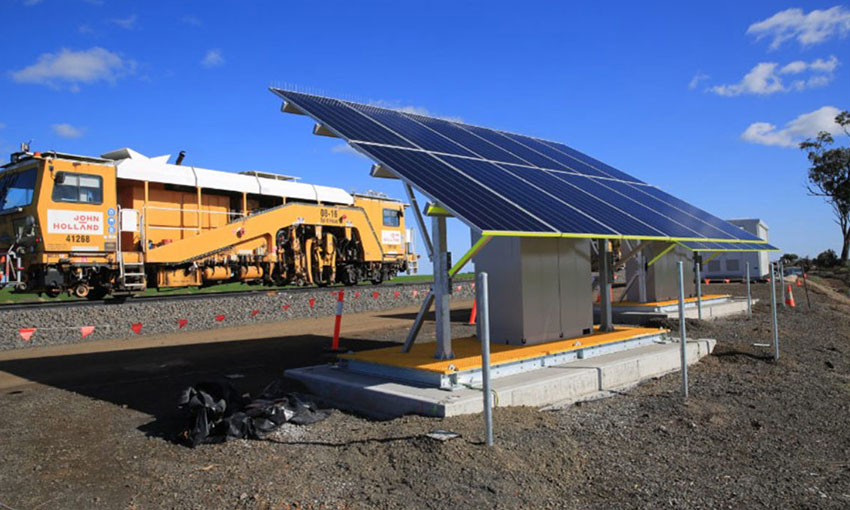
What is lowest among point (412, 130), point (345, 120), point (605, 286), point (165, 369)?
point (165, 369)

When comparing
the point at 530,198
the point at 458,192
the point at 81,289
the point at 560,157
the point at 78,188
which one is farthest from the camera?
the point at 81,289

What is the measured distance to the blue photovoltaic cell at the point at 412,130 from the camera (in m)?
8.85

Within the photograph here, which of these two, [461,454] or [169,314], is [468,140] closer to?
[461,454]

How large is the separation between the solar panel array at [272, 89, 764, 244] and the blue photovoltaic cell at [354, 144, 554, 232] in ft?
0.05

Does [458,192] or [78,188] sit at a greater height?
[78,188]

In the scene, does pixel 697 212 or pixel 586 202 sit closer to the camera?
pixel 586 202

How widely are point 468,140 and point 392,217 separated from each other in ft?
60.0

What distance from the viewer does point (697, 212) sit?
14.1 m

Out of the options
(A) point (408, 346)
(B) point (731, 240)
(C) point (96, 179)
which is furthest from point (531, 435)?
(C) point (96, 179)

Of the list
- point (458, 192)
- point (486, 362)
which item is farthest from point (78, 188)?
point (486, 362)

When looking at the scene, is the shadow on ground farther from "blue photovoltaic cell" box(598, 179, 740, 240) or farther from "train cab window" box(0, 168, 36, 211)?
"train cab window" box(0, 168, 36, 211)

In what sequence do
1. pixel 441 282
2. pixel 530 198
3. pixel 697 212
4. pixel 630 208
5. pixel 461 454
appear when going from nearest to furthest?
pixel 461 454, pixel 441 282, pixel 530 198, pixel 630 208, pixel 697 212

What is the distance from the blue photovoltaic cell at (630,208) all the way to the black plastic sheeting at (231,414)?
5994mm

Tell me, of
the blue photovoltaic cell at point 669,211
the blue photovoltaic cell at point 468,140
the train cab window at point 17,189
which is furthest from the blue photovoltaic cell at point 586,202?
the train cab window at point 17,189
